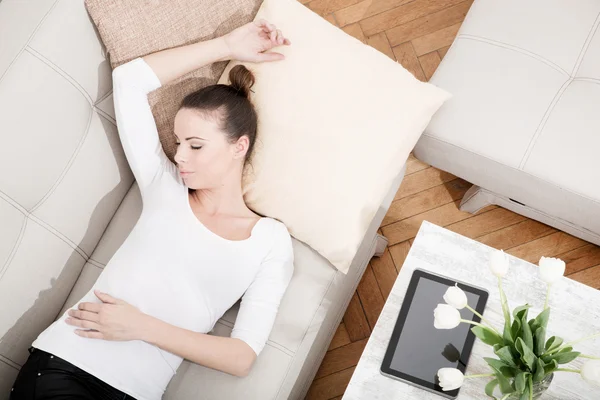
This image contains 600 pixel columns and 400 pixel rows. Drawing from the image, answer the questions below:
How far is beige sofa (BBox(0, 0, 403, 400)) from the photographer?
1.30 m

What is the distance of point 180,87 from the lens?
150cm

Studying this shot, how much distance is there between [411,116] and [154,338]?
2.59 feet

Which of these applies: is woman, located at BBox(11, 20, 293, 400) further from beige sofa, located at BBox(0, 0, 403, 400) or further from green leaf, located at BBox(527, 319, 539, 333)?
green leaf, located at BBox(527, 319, 539, 333)

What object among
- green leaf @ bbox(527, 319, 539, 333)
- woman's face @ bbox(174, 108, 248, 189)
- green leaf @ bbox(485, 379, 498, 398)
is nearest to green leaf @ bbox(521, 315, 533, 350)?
green leaf @ bbox(527, 319, 539, 333)

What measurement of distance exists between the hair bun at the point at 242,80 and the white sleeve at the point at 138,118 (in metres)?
0.19

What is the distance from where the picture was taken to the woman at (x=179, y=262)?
1316 mm

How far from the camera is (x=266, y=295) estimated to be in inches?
54.5

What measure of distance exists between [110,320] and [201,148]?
1.44ft

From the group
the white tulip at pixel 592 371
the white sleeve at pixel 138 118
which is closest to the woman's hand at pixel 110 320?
the white sleeve at pixel 138 118

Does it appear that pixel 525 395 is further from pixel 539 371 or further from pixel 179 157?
A: pixel 179 157

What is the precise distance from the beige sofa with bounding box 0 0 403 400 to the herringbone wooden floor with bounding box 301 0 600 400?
0.34 metres

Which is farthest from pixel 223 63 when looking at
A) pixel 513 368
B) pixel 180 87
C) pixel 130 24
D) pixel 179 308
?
pixel 513 368

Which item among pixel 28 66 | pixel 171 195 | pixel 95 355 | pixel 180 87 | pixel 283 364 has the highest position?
pixel 180 87

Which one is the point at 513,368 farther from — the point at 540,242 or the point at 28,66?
the point at 28,66
